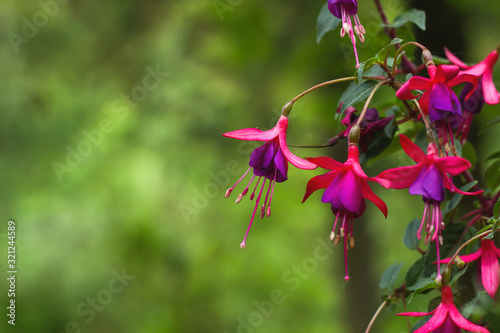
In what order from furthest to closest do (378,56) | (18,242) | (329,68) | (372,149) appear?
(18,242) → (329,68) → (372,149) → (378,56)

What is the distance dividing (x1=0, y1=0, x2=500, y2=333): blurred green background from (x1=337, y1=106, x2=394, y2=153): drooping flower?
47.9 inches

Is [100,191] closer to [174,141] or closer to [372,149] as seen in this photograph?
[174,141]

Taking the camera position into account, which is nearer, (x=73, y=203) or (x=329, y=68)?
(x=329, y=68)

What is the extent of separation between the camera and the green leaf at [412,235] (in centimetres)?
93

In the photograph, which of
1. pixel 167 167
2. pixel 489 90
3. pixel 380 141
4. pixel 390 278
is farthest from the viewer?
pixel 167 167

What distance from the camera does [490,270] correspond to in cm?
62

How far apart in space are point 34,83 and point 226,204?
6.65 feet

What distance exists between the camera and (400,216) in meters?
4.05

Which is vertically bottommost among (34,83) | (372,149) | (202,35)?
(372,149)

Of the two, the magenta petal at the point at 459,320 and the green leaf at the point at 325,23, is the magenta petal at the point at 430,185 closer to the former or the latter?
the magenta petal at the point at 459,320

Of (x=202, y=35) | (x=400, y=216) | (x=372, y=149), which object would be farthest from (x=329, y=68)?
(x=400, y=216)

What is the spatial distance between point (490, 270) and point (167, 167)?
3.42 metres


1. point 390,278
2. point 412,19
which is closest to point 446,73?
point 412,19

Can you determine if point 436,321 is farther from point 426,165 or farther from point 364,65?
point 364,65
